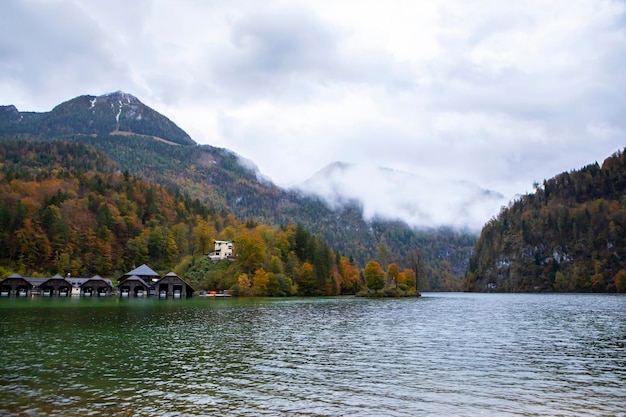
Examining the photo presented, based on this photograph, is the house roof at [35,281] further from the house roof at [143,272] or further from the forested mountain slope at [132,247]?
the house roof at [143,272]

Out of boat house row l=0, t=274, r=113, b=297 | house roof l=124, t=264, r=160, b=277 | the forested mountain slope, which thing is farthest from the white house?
boat house row l=0, t=274, r=113, b=297

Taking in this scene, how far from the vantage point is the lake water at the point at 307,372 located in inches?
815

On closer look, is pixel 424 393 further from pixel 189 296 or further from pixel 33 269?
pixel 33 269

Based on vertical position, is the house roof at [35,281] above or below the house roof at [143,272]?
below

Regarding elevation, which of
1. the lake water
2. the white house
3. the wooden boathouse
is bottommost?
the lake water

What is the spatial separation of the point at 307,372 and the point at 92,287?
134 metres

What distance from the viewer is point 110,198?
198250 millimetres

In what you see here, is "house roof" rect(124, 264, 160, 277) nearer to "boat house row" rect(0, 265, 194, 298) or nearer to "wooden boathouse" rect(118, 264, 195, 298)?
"wooden boathouse" rect(118, 264, 195, 298)

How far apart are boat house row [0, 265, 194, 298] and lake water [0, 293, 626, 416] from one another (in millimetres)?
94470

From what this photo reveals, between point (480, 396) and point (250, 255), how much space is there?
425 ft

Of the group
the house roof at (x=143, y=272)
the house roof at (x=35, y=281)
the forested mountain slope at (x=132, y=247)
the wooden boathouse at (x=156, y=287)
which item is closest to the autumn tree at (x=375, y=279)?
the forested mountain slope at (x=132, y=247)

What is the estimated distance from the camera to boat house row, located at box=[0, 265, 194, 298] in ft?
454

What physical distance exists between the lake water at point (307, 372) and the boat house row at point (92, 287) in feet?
310

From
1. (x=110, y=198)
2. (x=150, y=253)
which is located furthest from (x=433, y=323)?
(x=110, y=198)
